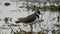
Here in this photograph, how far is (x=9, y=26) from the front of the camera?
3.65ft

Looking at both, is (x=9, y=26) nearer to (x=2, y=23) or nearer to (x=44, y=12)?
(x=2, y=23)

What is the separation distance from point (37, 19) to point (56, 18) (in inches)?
6.1

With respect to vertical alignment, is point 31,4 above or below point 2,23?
above

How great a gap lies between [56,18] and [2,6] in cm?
46

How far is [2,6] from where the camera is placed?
1.18 meters

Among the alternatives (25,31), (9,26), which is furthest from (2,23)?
(25,31)

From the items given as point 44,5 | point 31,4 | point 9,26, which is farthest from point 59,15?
point 9,26

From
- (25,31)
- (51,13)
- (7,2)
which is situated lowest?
(25,31)

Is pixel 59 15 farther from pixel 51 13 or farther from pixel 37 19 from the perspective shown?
pixel 37 19

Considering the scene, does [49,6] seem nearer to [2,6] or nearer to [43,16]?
[43,16]

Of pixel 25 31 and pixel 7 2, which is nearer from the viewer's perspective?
pixel 25 31

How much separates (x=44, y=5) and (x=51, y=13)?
0.09m

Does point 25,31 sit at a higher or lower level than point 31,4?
lower

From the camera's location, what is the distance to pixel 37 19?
3.70 ft
